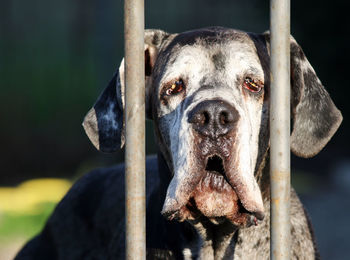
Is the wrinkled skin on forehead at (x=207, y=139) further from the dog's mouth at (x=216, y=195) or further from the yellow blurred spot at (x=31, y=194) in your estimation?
the yellow blurred spot at (x=31, y=194)

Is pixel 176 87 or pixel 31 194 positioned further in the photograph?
pixel 31 194

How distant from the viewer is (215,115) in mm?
3281

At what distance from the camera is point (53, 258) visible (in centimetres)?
Answer: 513

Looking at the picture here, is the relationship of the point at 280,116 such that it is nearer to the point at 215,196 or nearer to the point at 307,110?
the point at 215,196

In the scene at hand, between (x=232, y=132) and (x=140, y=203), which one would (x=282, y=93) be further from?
(x=140, y=203)

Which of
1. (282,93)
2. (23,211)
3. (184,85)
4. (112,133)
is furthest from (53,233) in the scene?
(23,211)

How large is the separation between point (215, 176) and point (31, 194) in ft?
22.9

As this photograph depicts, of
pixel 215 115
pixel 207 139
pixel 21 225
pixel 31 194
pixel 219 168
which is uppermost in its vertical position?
pixel 215 115

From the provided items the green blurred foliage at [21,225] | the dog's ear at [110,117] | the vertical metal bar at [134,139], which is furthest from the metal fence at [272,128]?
the green blurred foliage at [21,225]

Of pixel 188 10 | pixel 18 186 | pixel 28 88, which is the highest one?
pixel 188 10

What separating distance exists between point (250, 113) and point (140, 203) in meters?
0.86

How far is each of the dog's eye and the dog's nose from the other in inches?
16.3

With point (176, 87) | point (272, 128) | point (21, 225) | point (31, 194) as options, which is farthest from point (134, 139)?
point (31, 194)

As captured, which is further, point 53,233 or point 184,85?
point 53,233
